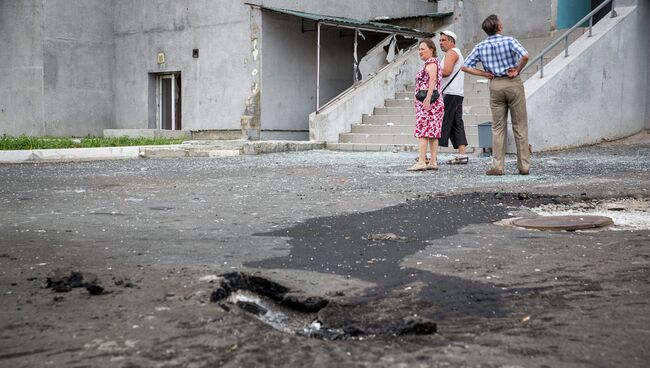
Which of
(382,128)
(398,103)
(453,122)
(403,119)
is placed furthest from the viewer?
(398,103)

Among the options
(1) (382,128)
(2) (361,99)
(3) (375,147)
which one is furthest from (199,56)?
(3) (375,147)

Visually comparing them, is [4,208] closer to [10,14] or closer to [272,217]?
[272,217]

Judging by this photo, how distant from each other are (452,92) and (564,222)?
583cm

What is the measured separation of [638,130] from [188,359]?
15393mm

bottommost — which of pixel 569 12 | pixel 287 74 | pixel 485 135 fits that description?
pixel 485 135

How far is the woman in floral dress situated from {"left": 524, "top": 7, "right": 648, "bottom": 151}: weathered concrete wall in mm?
3151

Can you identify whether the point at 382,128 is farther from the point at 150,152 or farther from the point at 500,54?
the point at 500,54

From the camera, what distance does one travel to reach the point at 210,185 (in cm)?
849

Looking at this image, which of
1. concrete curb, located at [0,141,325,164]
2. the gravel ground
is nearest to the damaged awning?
concrete curb, located at [0,141,325,164]

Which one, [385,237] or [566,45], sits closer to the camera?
[385,237]

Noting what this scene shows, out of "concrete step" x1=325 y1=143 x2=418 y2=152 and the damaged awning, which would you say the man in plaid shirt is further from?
the damaged awning

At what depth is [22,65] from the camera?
21.1 metres

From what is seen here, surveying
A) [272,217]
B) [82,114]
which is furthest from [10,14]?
[272,217]

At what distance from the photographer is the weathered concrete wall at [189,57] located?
18656mm
